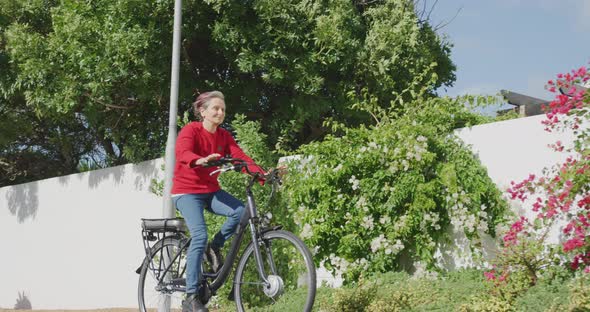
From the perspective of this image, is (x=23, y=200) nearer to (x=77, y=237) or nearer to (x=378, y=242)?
(x=77, y=237)

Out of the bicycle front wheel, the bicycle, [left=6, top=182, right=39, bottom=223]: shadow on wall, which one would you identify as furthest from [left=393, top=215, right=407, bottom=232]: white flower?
[left=6, top=182, right=39, bottom=223]: shadow on wall

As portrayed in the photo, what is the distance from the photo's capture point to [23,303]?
16125mm

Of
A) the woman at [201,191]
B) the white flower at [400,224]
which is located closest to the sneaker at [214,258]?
the woman at [201,191]

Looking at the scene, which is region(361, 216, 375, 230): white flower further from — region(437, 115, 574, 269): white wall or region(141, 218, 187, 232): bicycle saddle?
region(141, 218, 187, 232): bicycle saddle

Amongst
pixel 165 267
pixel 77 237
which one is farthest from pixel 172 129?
→ pixel 77 237

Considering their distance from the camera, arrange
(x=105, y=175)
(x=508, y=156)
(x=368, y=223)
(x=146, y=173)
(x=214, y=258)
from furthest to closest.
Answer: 1. (x=105, y=175)
2. (x=146, y=173)
3. (x=368, y=223)
4. (x=508, y=156)
5. (x=214, y=258)

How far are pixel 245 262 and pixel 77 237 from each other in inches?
349

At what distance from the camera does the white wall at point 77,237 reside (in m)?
12.6

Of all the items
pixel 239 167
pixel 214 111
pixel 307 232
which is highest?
pixel 214 111

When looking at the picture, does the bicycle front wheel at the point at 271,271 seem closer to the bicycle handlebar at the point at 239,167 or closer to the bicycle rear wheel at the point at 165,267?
the bicycle handlebar at the point at 239,167

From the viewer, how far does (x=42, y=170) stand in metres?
20.0

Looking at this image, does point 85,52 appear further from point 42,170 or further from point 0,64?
point 42,170

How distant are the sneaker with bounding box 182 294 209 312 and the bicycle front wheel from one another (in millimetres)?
323

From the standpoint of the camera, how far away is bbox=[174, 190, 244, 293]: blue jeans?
20.4ft
